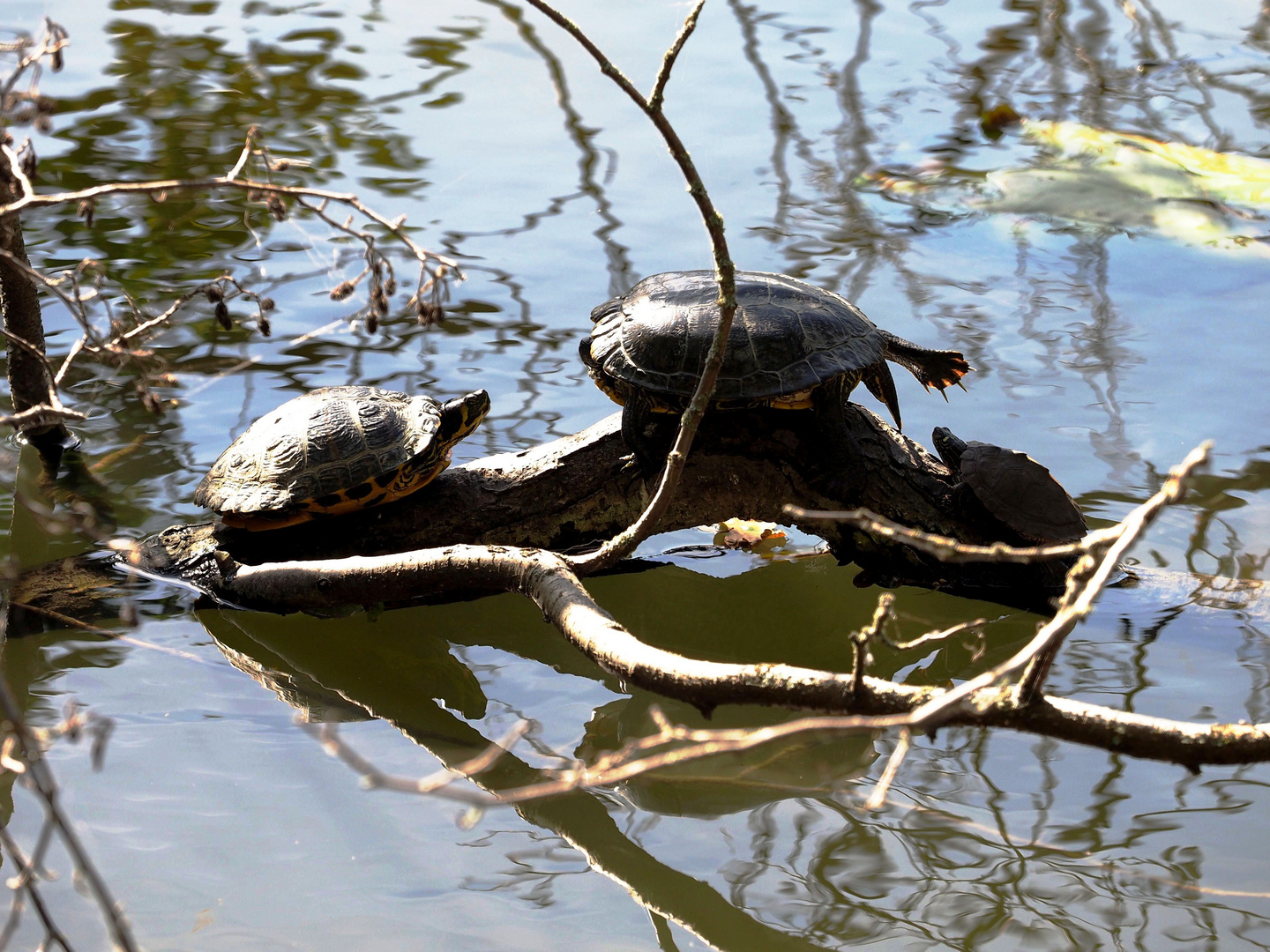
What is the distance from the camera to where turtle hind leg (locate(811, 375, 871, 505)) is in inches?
131

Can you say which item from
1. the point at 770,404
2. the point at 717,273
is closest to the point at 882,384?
the point at 770,404

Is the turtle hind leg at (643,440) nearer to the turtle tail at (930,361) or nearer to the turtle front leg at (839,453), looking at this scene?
the turtle front leg at (839,453)

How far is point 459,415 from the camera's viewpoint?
3.63 m

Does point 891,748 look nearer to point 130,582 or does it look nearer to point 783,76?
point 130,582

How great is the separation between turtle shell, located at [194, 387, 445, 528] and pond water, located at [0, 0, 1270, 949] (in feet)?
1.03

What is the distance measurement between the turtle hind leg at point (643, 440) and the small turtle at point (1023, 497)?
0.92 meters

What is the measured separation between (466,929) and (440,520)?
4.62 feet

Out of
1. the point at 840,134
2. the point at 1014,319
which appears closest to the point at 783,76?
the point at 840,134

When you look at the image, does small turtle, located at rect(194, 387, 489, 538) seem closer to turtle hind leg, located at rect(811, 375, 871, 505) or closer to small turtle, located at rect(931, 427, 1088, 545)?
turtle hind leg, located at rect(811, 375, 871, 505)

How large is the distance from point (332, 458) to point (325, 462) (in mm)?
22

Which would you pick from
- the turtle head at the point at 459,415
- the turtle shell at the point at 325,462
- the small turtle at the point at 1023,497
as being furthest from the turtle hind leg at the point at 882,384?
the turtle shell at the point at 325,462

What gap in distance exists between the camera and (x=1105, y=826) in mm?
2746

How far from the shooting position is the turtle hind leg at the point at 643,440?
11.0ft

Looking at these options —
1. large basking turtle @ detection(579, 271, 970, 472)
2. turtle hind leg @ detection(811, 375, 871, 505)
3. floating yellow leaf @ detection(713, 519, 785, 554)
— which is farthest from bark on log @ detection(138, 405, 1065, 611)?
floating yellow leaf @ detection(713, 519, 785, 554)
